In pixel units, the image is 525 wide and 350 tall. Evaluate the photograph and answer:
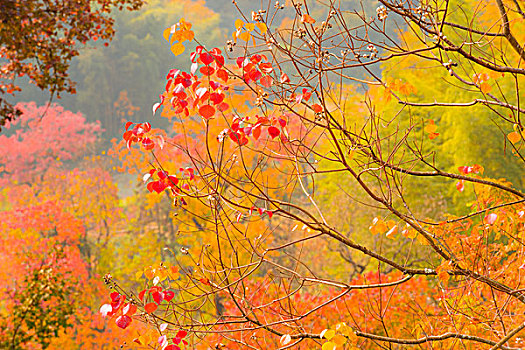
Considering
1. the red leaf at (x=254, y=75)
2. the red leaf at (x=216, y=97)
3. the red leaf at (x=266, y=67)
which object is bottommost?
the red leaf at (x=216, y=97)

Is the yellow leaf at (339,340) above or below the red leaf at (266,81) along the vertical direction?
below

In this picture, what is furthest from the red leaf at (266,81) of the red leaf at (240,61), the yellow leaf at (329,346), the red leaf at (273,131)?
the yellow leaf at (329,346)

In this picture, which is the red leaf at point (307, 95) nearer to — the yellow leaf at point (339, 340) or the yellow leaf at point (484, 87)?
the yellow leaf at point (484, 87)

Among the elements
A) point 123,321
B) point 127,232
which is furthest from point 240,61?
point 127,232

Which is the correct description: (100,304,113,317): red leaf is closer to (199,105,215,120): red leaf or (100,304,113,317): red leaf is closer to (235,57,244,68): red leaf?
(199,105,215,120): red leaf

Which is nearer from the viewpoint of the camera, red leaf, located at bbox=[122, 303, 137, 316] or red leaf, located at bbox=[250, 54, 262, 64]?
red leaf, located at bbox=[122, 303, 137, 316]

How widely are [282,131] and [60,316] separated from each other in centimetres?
538

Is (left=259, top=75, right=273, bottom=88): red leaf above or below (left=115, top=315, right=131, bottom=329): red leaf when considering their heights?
above

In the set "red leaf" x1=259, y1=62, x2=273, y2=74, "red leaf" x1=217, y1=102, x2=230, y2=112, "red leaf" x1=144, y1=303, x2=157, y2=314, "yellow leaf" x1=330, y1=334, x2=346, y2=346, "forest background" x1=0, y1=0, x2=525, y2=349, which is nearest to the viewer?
"yellow leaf" x1=330, y1=334, x2=346, y2=346

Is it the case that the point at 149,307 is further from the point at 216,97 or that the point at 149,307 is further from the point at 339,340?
the point at 216,97

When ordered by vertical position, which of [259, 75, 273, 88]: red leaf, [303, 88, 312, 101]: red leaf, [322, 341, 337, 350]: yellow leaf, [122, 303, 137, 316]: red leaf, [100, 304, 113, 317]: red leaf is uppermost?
[259, 75, 273, 88]: red leaf

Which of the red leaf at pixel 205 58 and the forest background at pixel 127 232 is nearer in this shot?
the red leaf at pixel 205 58

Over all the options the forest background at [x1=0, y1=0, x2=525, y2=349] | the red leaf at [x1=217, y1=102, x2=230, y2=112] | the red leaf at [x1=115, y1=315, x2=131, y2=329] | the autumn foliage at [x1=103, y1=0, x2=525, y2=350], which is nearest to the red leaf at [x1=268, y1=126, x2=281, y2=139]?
the autumn foliage at [x1=103, y1=0, x2=525, y2=350]

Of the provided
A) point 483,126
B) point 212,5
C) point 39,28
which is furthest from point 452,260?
point 212,5
